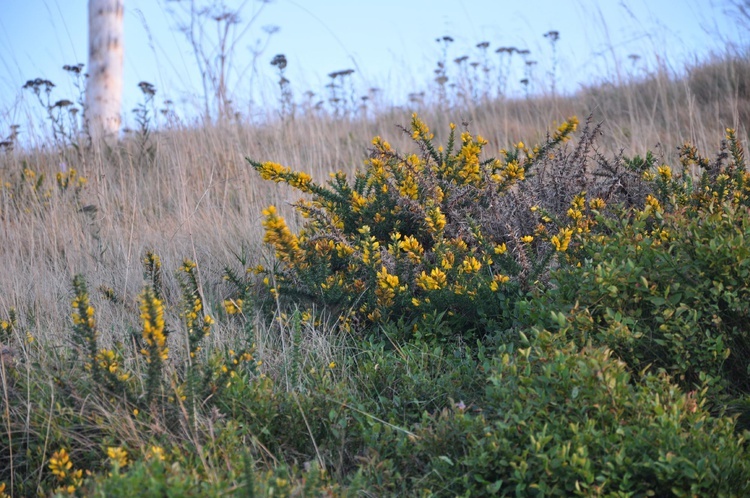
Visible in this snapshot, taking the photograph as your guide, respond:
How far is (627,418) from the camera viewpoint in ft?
7.29

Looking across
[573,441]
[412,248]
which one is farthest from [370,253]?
[573,441]

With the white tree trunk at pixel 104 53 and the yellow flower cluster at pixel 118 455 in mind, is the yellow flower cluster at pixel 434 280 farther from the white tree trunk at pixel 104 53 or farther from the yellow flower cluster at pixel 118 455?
the white tree trunk at pixel 104 53

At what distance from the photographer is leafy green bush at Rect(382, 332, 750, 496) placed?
80.1 inches

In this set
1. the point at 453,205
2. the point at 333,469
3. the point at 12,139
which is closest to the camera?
the point at 333,469

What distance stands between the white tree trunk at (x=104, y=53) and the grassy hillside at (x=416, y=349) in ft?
17.1

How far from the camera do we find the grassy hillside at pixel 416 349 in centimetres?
Result: 215

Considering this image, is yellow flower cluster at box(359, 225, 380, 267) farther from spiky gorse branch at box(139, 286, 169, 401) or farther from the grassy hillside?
spiky gorse branch at box(139, 286, 169, 401)

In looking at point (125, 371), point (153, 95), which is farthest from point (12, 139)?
point (125, 371)

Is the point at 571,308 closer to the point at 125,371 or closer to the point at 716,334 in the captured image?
the point at 716,334

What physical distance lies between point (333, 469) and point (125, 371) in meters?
0.94

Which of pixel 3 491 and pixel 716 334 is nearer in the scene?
pixel 3 491

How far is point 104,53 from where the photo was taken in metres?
9.31

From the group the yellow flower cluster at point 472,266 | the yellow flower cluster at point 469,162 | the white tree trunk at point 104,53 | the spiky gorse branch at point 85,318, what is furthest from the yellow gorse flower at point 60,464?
the white tree trunk at point 104,53

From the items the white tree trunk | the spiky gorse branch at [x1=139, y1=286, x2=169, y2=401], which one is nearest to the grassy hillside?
the spiky gorse branch at [x1=139, y1=286, x2=169, y2=401]
